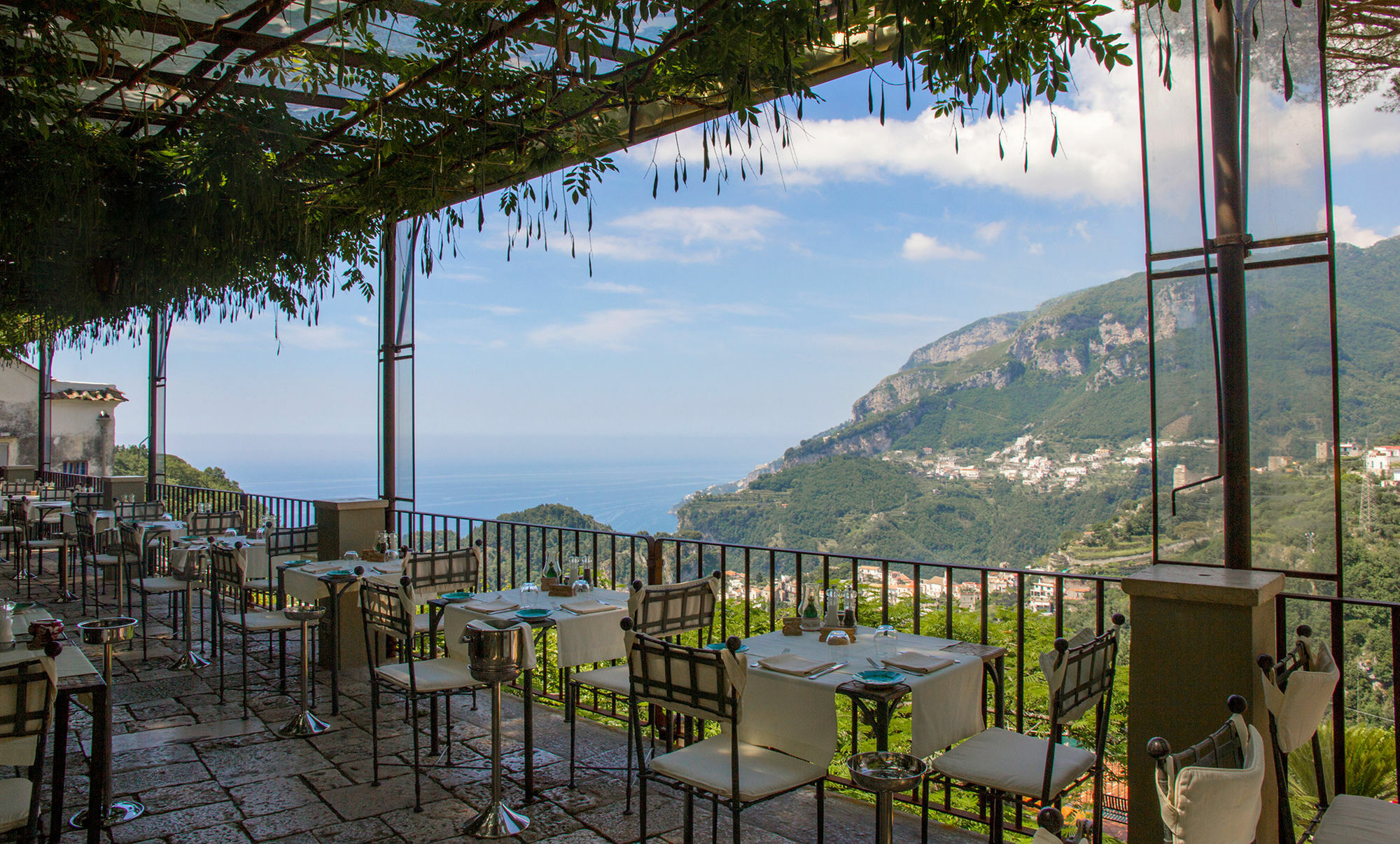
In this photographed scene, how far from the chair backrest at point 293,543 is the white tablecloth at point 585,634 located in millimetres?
2942

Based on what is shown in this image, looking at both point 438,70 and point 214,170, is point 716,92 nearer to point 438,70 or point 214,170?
point 438,70

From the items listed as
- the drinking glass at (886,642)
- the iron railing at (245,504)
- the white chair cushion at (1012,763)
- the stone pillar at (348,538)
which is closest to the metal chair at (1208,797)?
the white chair cushion at (1012,763)

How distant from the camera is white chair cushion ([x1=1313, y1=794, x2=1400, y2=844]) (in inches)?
88.8

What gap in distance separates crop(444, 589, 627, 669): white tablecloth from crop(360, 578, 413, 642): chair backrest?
0.39m

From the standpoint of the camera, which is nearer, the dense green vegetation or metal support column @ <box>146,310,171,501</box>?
metal support column @ <box>146,310,171,501</box>

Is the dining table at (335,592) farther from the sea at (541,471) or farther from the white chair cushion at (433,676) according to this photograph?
the sea at (541,471)

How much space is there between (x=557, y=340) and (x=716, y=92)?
252 ft

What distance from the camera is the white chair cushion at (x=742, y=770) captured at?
266 cm

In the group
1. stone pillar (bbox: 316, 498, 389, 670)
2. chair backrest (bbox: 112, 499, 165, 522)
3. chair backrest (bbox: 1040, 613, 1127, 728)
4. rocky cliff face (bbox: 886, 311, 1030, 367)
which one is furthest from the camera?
rocky cliff face (bbox: 886, 311, 1030, 367)

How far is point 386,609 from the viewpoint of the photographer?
3.87 metres

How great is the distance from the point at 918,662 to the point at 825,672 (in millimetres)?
338

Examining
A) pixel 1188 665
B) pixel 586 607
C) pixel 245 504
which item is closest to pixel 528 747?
pixel 586 607

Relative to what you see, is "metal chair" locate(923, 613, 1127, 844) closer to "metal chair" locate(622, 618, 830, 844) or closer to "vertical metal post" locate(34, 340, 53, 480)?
"metal chair" locate(622, 618, 830, 844)

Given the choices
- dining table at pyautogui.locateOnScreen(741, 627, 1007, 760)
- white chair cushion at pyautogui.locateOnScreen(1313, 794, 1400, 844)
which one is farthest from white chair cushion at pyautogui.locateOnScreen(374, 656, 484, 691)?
white chair cushion at pyautogui.locateOnScreen(1313, 794, 1400, 844)
